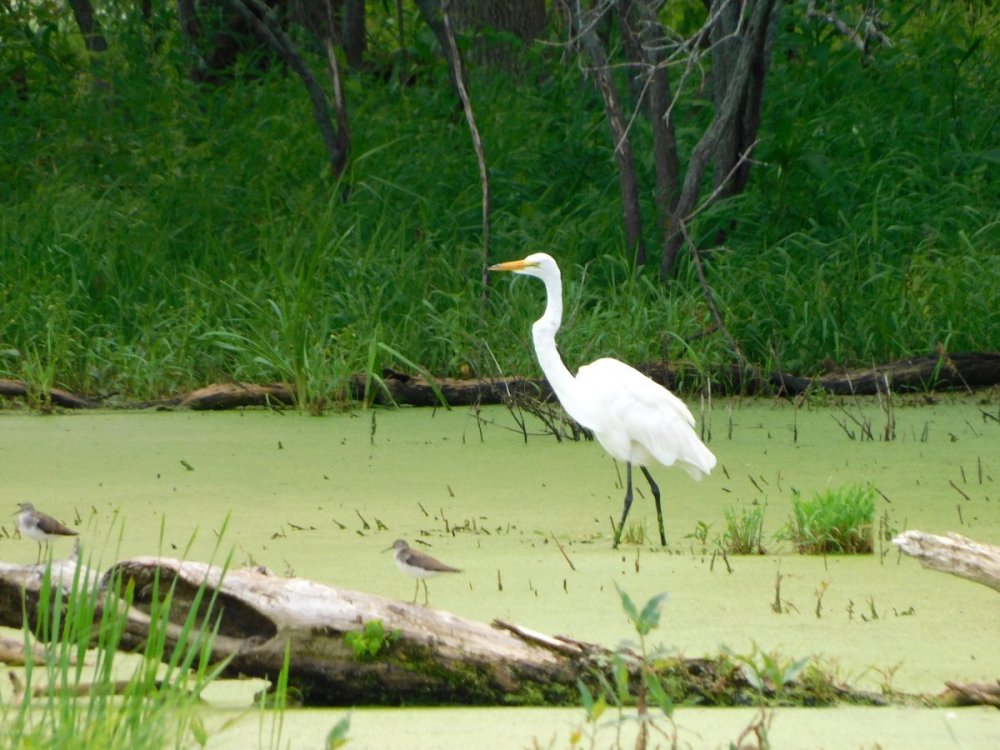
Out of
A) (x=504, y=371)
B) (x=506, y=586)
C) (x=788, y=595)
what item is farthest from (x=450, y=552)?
(x=504, y=371)

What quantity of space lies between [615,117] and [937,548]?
4.91 metres

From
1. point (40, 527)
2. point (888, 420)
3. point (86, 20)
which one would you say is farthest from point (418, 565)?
point (86, 20)

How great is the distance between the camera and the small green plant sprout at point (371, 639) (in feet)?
7.59

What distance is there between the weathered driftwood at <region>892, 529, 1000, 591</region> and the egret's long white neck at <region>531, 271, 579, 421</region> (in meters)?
1.99

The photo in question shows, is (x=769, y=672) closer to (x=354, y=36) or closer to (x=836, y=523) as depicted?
(x=836, y=523)

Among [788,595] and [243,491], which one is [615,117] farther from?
[788,595]

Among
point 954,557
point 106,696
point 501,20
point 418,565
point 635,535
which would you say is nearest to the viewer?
point 106,696

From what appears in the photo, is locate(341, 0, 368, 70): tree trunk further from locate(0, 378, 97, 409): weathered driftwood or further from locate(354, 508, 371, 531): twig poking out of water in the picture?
locate(354, 508, 371, 531): twig poking out of water

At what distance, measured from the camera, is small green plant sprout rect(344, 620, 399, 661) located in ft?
7.59

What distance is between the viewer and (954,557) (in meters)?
2.60

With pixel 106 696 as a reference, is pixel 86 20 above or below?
above

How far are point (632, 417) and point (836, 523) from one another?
83 cm

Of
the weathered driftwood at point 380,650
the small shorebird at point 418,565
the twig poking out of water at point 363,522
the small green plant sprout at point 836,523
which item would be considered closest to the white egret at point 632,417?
the small green plant sprout at point 836,523

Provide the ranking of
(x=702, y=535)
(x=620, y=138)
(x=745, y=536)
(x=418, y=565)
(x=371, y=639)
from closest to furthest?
(x=371, y=639)
(x=418, y=565)
(x=745, y=536)
(x=702, y=535)
(x=620, y=138)
